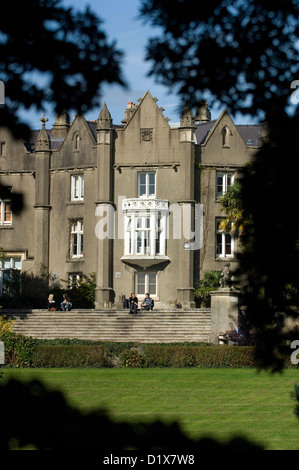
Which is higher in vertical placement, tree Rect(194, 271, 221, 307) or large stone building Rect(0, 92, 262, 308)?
large stone building Rect(0, 92, 262, 308)

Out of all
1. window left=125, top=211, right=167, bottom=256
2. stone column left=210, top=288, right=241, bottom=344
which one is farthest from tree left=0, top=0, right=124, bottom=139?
window left=125, top=211, right=167, bottom=256

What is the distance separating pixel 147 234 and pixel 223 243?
447 cm

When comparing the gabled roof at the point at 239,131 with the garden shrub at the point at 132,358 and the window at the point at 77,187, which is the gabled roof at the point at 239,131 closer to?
the window at the point at 77,187

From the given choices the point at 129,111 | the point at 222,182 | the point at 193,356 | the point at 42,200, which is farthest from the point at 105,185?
the point at 193,356

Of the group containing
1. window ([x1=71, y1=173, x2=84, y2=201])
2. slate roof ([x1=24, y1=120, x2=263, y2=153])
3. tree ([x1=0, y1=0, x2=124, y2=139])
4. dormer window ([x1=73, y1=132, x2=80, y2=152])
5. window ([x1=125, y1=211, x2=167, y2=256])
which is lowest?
tree ([x1=0, y1=0, x2=124, y2=139])

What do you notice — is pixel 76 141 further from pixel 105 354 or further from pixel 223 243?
pixel 105 354

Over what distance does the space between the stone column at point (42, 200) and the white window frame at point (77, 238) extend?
1.57m

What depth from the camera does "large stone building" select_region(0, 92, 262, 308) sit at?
52469mm

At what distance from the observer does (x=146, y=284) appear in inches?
2085

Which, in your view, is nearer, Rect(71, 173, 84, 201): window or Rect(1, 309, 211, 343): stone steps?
Rect(1, 309, 211, 343): stone steps

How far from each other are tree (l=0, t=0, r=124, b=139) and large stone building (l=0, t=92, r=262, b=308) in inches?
1772

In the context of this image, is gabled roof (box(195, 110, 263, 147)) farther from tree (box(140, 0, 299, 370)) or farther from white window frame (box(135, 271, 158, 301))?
tree (box(140, 0, 299, 370))

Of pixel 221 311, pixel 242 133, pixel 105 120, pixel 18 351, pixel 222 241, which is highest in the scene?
pixel 242 133

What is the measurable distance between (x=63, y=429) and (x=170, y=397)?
17.6 meters
